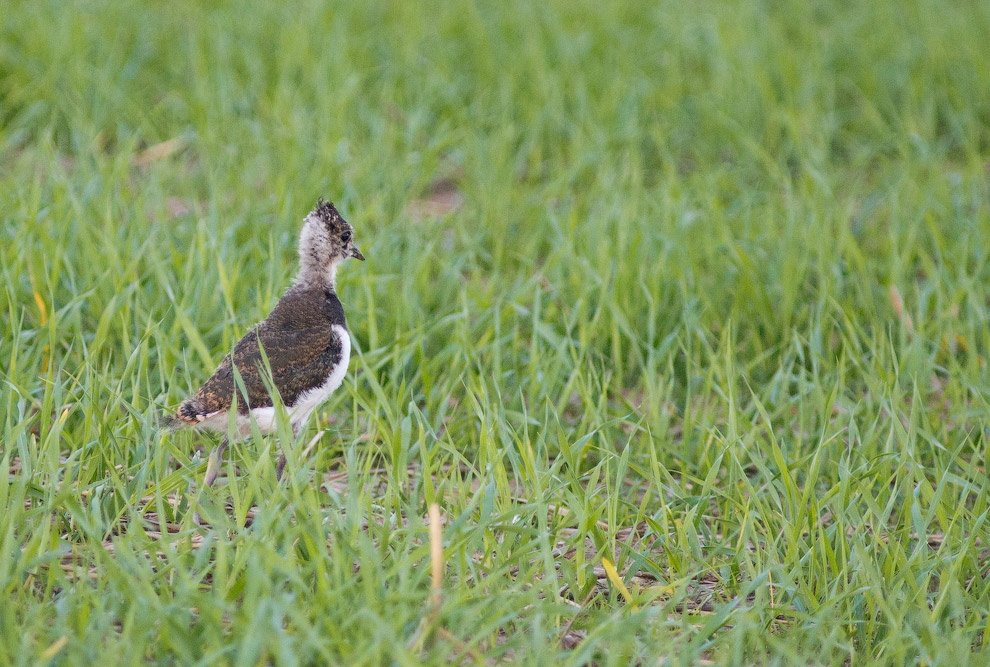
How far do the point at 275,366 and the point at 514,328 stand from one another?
5.00 ft

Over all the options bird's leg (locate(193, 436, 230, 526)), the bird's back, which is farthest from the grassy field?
the bird's back

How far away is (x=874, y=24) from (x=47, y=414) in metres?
7.20

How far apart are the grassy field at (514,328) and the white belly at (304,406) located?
13cm

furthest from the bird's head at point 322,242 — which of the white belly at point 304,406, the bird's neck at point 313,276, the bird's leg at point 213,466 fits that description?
the bird's leg at point 213,466

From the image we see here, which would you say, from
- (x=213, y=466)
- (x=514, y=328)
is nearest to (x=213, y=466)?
(x=213, y=466)

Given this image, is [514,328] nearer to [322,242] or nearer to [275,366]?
[322,242]

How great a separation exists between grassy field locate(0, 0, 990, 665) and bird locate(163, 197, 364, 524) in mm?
145

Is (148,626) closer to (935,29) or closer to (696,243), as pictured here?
(696,243)

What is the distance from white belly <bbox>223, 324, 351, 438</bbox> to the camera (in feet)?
11.3

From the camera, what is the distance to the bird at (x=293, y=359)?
11.1ft

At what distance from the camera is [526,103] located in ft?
23.3

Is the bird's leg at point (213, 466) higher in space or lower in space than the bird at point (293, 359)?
lower

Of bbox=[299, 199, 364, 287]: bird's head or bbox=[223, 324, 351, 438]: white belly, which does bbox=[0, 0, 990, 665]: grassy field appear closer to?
bbox=[223, 324, 351, 438]: white belly

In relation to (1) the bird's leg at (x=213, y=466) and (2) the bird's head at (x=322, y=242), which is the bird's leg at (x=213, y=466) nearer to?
(1) the bird's leg at (x=213, y=466)
